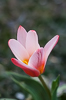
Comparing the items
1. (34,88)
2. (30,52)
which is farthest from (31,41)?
(34,88)

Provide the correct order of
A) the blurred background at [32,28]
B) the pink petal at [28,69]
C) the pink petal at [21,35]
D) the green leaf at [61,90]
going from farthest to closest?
the blurred background at [32,28], the green leaf at [61,90], the pink petal at [21,35], the pink petal at [28,69]

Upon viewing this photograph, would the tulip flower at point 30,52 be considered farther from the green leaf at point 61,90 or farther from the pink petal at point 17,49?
the green leaf at point 61,90

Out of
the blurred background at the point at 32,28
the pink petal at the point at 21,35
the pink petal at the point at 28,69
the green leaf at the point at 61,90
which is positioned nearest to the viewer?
the pink petal at the point at 28,69

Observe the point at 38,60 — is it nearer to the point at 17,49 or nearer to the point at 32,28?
the point at 17,49

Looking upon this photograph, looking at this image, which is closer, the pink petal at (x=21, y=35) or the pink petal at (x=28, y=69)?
the pink petal at (x=28, y=69)

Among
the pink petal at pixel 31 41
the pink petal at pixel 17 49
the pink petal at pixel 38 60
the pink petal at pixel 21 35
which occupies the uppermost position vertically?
the pink petal at pixel 21 35

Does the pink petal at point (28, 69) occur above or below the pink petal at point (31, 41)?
below

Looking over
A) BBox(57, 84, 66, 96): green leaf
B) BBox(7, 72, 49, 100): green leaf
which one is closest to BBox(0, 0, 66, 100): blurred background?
BBox(57, 84, 66, 96): green leaf

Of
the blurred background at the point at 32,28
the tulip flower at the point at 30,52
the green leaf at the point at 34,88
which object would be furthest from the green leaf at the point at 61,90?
the tulip flower at the point at 30,52
